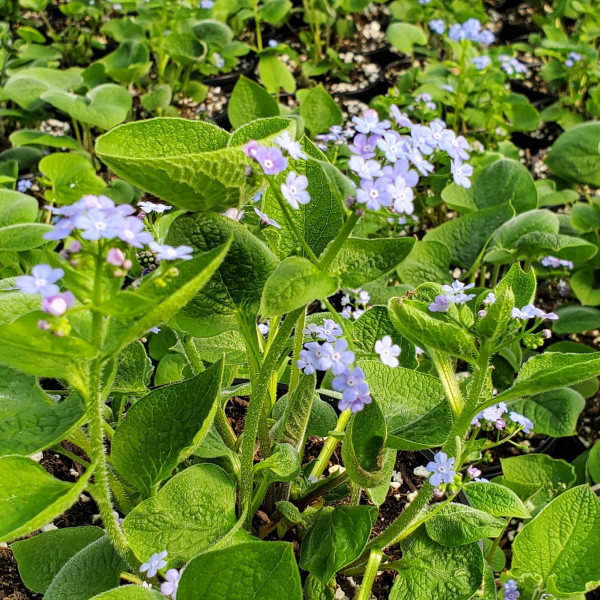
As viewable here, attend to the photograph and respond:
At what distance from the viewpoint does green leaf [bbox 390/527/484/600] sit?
0.96 m

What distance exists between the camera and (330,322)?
101 cm

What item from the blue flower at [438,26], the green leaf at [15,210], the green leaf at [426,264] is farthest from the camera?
the blue flower at [438,26]

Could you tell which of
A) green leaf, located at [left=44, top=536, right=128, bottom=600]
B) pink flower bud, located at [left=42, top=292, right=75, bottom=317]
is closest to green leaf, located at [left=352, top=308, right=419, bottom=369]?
green leaf, located at [left=44, top=536, right=128, bottom=600]

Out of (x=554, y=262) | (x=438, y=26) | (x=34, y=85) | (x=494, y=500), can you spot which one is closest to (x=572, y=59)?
(x=438, y=26)

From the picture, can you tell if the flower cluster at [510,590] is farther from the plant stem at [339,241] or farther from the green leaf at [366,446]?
the plant stem at [339,241]

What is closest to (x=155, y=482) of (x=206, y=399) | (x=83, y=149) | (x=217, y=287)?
(x=206, y=399)

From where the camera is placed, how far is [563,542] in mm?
1046

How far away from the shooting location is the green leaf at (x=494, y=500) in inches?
39.4

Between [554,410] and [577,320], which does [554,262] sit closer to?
[577,320]

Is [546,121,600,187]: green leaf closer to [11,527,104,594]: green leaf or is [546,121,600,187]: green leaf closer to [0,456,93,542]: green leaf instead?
[11,527,104,594]: green leaf

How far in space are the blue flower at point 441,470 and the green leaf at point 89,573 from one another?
0.41 meters

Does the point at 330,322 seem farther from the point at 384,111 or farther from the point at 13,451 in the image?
the point at 384,111

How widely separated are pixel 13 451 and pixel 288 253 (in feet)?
1.25

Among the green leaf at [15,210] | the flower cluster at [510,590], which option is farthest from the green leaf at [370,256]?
the green leaf at [15,210]
